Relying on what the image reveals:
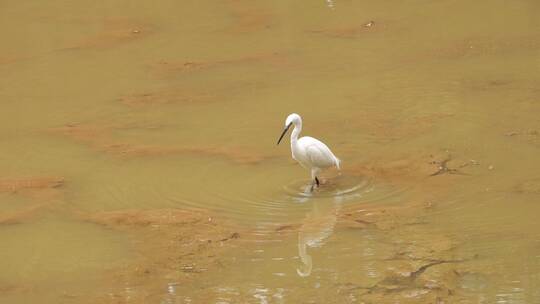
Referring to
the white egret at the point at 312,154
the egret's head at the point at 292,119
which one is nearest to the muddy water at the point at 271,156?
the white egret at the point at 312,154

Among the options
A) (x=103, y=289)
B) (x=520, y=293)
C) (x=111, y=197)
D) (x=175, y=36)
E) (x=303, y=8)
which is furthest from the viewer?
(x=303, y=8)

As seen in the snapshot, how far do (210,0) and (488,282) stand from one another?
10.7 metres

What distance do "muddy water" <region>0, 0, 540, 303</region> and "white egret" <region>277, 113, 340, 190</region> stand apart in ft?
0.73

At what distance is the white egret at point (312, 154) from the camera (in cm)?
922

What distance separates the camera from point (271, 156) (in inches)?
404

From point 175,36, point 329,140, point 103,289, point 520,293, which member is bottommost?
point 103,289

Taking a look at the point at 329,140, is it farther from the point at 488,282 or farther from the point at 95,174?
the point at 488,282

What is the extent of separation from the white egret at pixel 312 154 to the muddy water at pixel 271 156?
0.22m

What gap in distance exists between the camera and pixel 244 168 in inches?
390

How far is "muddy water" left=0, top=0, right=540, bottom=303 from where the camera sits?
777 centimetres

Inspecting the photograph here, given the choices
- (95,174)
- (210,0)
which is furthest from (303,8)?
(95,174)


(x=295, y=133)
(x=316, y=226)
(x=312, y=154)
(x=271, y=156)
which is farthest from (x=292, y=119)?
(x=316, y=226)

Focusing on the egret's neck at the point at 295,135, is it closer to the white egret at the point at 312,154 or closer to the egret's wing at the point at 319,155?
the white egret at the point at 312,154

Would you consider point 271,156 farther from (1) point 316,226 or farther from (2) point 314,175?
(1) point 316,226
